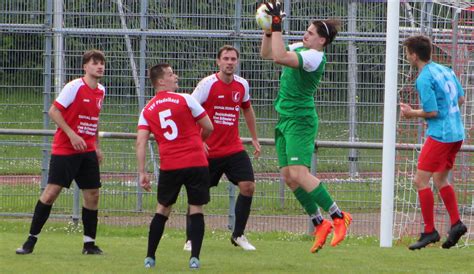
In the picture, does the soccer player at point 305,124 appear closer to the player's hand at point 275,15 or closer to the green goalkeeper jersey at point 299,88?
the green goalkeeper jersey at point 299,88

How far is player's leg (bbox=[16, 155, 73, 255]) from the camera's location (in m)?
11.6

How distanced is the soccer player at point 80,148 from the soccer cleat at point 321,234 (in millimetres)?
2411

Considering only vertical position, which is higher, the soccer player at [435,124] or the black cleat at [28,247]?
the soccer player at [435,124]

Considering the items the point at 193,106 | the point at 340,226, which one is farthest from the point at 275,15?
the point at 340,226

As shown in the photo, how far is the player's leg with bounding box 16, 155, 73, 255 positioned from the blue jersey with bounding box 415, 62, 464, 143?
3.63m

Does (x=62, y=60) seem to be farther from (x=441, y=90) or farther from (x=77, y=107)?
(x=441, y=90)

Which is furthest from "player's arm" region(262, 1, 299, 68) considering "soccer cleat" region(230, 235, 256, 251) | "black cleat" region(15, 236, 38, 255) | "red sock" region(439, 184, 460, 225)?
"black cleat" region(15, 236, 38, 255)

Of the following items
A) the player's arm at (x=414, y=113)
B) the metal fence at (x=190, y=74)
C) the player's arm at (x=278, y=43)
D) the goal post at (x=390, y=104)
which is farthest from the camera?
the metal fence at (x=190, y=74)

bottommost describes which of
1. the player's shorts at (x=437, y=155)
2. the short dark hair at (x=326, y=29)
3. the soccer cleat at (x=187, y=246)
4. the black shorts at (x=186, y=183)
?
the soccer cleat at (x=187, y=246)

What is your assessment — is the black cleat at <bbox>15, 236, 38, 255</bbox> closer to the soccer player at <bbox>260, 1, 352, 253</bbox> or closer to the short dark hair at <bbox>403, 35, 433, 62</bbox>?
the soccer player at <bbox>260, 1, 352, 253</bbox>

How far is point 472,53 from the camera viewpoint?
50.8 ft

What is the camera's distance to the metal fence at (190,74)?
15453 mm

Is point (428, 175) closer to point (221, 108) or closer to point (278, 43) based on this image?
point (278, 43)

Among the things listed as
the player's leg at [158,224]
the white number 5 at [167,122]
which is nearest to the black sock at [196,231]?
the player's leg at [158,224]
